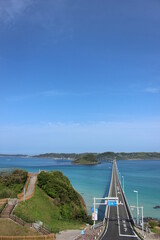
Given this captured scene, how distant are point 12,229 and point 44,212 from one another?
1040 cm

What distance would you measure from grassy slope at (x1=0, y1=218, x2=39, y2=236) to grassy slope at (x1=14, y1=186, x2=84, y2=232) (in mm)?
2048

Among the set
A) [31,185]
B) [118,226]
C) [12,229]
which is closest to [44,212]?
[31,185]

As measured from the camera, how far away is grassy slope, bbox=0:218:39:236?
74.2 ft

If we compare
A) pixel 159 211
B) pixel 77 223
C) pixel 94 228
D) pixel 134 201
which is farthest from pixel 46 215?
pixel 134 201

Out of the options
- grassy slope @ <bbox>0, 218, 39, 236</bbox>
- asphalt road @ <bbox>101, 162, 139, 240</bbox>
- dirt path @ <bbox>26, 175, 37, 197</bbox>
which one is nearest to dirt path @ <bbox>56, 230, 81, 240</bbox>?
grassy slope @ <bbox>0, 218, 39, 236</bbox>

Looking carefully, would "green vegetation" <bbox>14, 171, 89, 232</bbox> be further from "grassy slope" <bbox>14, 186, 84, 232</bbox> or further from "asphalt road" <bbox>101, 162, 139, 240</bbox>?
"asphalt road" <bbox>101, 162, 139, 240</bbox>

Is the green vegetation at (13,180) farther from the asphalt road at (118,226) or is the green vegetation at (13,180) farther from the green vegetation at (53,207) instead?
the asphalt road at (118,226)

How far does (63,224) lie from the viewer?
31984 millimetres

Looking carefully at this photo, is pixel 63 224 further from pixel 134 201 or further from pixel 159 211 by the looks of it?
pixel 134 201

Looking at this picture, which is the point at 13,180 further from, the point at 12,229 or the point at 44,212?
the point at 12,229

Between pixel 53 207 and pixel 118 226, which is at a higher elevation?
pixel 53 207

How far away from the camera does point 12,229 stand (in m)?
23.3

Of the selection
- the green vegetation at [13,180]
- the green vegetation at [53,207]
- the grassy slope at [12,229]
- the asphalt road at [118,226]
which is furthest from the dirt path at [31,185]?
the asphalt road at [118,226]

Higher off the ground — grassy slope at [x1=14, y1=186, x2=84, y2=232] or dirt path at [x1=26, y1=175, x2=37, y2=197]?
dirt path at [x1=26, y1=175, x2=37, y2=197]
